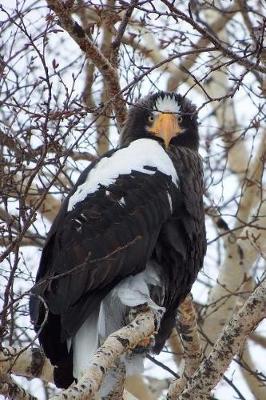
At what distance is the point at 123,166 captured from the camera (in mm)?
5184

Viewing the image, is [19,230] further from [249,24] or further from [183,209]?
[249,24]

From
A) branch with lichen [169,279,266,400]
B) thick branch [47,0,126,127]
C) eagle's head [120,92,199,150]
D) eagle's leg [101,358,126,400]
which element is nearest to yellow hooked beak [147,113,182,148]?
eagle's head [120,92,199,150]

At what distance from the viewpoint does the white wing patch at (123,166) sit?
512cm

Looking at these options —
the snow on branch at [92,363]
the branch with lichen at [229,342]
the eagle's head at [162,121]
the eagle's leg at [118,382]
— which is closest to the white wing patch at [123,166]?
the eagle's head at [162,121]

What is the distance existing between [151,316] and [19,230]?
86cm

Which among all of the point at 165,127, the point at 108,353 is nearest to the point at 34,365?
the point at 108,353

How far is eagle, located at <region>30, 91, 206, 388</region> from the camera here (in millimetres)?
4902

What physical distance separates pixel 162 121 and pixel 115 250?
4.15ft

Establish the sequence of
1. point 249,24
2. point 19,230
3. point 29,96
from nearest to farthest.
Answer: point 19,230 < point 29,96 < point 249,24

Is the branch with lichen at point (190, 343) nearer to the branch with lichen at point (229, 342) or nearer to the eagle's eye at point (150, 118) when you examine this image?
the branch with lichen at point (229, 342)

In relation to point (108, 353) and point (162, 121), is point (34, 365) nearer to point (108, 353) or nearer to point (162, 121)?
point (108, 353)

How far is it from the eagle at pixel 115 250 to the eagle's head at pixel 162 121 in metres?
0.45

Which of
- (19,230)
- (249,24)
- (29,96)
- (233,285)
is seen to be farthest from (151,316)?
(249,24)

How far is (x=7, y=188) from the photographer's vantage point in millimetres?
4754
